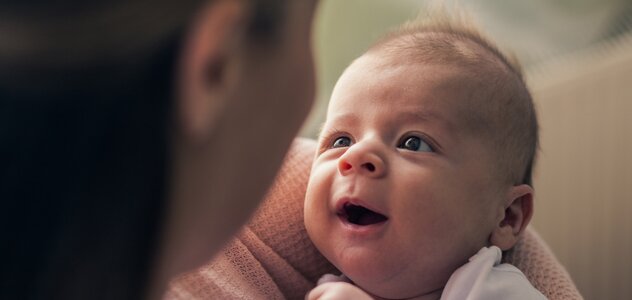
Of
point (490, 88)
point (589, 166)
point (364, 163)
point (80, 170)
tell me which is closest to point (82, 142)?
point (80, 170)

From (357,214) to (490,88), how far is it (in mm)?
228

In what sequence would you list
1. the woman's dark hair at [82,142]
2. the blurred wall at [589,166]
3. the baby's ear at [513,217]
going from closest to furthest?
the woman's dark hair at [82,142] → the baby's ear at [513,217] → the blurred wall at [589,166]

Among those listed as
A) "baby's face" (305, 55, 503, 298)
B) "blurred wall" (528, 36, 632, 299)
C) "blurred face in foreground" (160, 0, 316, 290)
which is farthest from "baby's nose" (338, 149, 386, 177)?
"blurred wall" (528, 36, 632, 299)

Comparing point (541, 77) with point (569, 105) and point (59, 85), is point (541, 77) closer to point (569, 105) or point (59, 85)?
point (569, 105)

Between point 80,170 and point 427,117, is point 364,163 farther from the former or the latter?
point 80,170

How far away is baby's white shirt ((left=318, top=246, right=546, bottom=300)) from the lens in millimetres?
885

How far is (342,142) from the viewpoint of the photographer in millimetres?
1015

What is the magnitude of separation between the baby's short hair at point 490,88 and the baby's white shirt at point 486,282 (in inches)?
4.5

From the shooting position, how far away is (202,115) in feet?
1.40

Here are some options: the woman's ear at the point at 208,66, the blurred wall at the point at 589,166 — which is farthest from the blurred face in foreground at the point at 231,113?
the blurred wall at the point at 589,166

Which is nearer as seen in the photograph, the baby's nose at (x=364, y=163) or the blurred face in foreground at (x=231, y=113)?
the blurred face in foreground at (x=231, y=113)

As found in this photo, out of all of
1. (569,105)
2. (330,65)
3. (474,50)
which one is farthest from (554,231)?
(474,50)

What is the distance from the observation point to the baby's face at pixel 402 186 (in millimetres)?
909

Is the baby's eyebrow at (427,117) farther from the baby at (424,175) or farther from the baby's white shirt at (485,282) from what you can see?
the baby's white shirt at (485,282)
